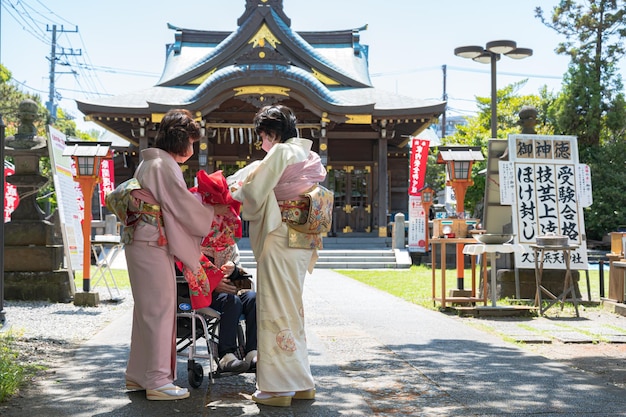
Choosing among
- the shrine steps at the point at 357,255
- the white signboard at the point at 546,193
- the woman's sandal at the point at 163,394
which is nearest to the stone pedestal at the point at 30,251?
the woman's sandal at the point at 163,394

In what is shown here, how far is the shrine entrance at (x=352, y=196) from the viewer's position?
22.9 metres

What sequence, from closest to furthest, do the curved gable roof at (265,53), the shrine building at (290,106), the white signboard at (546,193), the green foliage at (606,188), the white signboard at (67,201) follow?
the white signboard at (67,201)
the white signboard at (546,193)
the shrine building at (290,106)
the curved gable roof at (265,53)
the green foliage at (606,188)

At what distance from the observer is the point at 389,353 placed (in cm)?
594

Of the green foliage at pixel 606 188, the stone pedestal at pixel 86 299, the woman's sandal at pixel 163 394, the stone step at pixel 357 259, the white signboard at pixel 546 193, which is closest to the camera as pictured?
the woman's sandal at pixel 163 394

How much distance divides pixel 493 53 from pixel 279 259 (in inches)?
435

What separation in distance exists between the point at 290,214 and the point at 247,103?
58.0 ft

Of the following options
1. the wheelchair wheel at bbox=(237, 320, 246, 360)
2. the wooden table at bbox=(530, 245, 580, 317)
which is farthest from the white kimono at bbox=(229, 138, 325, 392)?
the wooden table at bbox=(530, 245, 580, 317)

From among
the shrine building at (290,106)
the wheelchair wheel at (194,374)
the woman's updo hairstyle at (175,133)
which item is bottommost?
the wheelchair wheel at (194,374)

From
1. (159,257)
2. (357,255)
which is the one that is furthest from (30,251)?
(357,255)

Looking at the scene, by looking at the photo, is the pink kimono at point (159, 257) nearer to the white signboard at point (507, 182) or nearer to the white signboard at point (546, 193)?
the white signboard at point (507, 182)

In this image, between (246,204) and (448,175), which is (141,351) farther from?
(448,175)

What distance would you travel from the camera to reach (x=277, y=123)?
436 cm

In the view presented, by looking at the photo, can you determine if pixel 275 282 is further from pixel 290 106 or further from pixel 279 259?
pixel 290 106

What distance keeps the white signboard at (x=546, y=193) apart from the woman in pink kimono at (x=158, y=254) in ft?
21.6
